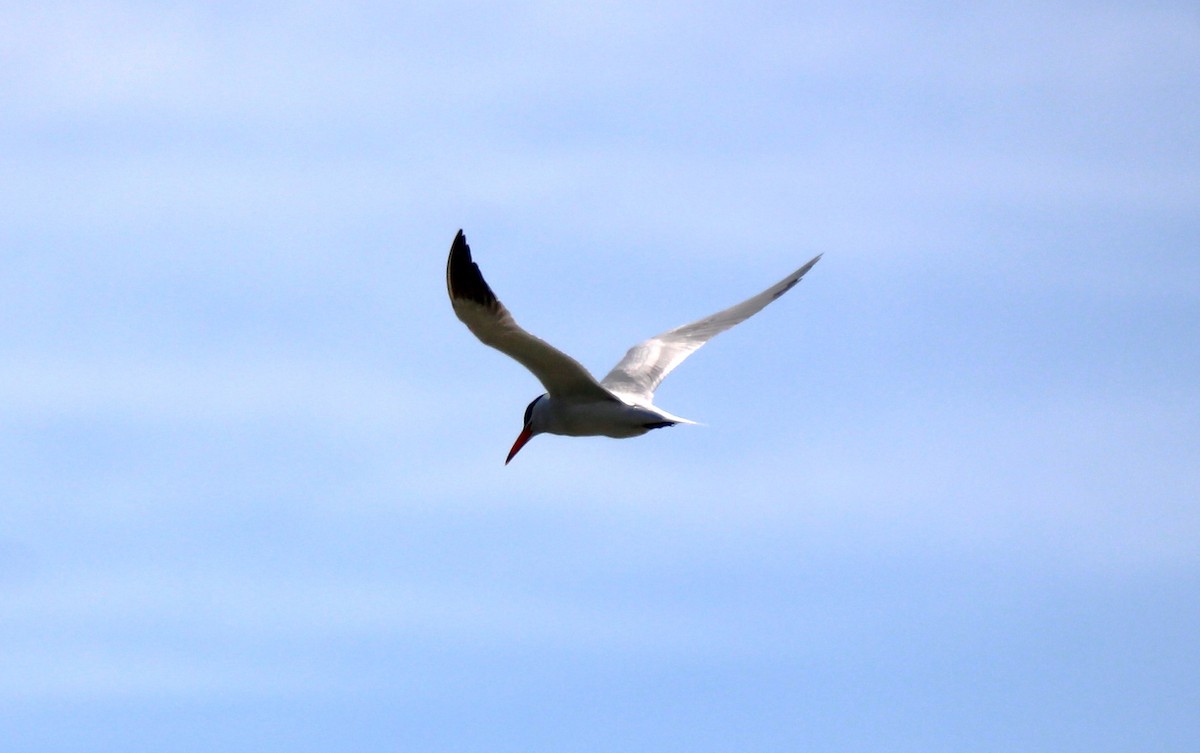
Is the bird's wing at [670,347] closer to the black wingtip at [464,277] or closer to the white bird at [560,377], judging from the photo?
the white bird at [560,377]

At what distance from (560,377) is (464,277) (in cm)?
171

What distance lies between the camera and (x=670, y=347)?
2045 cm

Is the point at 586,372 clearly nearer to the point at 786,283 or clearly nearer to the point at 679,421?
the point at 679,421

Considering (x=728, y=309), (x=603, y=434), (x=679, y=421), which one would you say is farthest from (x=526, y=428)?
(x=728, y=309)

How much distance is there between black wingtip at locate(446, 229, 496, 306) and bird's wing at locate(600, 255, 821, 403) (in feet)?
11.0

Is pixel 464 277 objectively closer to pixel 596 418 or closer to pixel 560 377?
pixel 560 377

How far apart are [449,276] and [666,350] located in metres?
5.15

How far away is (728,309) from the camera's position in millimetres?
21141

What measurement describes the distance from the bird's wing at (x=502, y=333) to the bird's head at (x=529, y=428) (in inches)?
21.7

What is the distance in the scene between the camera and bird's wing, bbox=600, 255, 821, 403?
19.4 m

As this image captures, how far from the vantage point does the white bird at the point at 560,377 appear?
15859 millimetres

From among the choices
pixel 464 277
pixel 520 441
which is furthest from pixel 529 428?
pixel 464 277

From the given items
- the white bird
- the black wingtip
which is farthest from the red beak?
the black wingtip

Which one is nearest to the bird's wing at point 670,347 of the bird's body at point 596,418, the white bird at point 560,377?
the white bird at point 560,377
